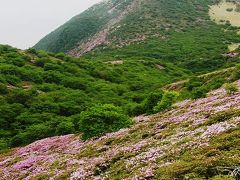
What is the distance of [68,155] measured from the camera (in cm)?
2459

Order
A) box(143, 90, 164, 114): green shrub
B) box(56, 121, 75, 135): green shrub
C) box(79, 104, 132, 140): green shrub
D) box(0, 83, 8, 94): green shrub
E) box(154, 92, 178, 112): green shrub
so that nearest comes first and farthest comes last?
box(79, 104, 132, 140): green shrub, box(154, 92, 178, 112): green shrub, box(143, 90, 164, 114): green shrub, box(56, 121, 75, 135): green shrub, box(0, 83, 8, 94): green shrub

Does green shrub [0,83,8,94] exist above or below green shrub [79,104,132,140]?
above

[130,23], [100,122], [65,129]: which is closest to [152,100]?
[100,122]

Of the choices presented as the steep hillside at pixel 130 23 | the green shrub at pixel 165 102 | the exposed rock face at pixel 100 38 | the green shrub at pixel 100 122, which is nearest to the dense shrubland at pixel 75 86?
the green shrub at pixel 165 102

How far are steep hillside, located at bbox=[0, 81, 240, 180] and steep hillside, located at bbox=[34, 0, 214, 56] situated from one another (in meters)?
97.4

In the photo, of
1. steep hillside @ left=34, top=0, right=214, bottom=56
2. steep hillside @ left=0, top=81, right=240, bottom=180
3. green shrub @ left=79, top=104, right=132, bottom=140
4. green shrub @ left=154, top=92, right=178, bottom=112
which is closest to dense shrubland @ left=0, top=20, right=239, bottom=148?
green shrub @ left=154, top=92, right=178, bottom=112

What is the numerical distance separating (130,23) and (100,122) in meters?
108

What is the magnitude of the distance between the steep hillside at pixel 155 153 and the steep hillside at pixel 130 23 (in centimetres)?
9736

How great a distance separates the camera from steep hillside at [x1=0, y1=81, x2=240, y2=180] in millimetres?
14302

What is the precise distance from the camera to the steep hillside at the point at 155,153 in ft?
46.9

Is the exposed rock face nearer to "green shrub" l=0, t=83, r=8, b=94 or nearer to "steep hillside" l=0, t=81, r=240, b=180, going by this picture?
"green shrub" l=0, t=83, r=8, b=94

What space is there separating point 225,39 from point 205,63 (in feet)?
92.1

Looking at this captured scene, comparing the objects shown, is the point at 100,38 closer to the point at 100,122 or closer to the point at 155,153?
the point at 100,122

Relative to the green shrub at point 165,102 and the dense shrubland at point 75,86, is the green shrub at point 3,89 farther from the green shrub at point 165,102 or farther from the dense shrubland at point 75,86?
the green shrub at point 165,102
